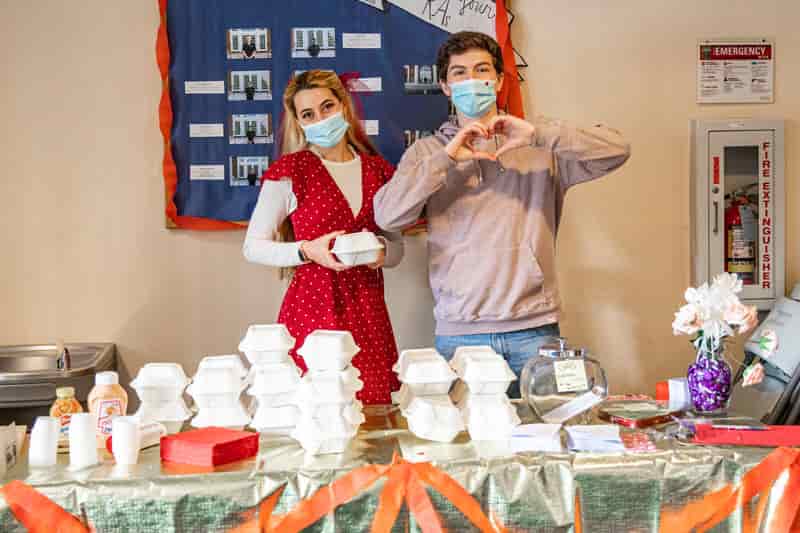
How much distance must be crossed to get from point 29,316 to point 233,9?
4.53 ft

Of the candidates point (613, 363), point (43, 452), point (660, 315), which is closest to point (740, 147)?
point (660, 315)

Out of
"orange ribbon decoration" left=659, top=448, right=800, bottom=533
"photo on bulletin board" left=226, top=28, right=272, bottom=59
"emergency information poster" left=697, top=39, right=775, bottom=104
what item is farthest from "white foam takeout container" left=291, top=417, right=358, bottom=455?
"emergency information poster" left=697, top=39, right=775, bottom=104

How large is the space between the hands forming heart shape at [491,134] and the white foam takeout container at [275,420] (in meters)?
0.86

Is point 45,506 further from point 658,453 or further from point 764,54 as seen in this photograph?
point 764,54

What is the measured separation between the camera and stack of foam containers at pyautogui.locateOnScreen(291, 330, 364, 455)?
66.7 inches

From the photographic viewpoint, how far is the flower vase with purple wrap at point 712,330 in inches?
73.7

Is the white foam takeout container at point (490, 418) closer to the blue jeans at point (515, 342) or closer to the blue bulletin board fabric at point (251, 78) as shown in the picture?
the blue jeans at point (515, 342)

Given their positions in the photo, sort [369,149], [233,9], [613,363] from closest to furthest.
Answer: [369,149] < [233,9] < [613,363]

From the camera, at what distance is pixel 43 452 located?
1616 mm

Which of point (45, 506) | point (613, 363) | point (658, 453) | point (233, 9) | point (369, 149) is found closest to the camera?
point (45, 506)

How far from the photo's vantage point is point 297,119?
2.63 m

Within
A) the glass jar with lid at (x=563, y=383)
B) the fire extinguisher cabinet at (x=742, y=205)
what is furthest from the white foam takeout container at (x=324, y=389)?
the fire extinguisher cabinet at (x=742, y=205)

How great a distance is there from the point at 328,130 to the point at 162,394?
1.03 meters

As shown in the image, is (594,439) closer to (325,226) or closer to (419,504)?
(419,504)
